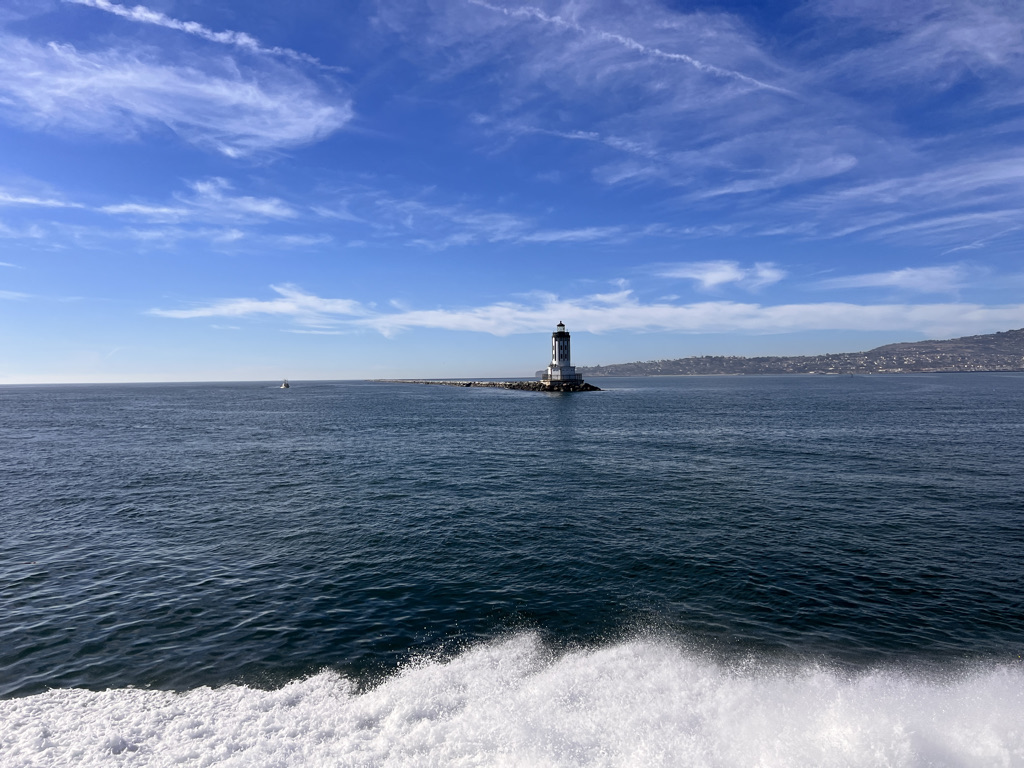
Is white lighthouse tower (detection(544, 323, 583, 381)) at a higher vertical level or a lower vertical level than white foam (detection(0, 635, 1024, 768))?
higher

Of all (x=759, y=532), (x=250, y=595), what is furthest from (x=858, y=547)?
(x=250, y=595)

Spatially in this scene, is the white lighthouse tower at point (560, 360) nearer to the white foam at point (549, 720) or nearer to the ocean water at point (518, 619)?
the ocean water at point (518, 619)

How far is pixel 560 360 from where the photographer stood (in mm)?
176000

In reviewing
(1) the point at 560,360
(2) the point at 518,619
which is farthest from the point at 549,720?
(1) the point at 560,360

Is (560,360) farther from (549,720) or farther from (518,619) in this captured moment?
(549,720)

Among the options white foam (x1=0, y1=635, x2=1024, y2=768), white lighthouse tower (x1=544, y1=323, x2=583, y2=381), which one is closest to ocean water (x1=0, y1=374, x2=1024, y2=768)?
white foam (x1=0, y1=635, x2=1024, y2=768)

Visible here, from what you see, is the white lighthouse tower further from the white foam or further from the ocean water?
the white foam

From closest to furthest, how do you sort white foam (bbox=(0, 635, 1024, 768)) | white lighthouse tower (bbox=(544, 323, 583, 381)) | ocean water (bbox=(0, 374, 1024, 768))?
white foam (bbox=(0, 635, 1024, 768)), ocean water (bbox=(0, 374, 1024, 768)), white lighthouse tower (bbox=(544, 323, 583, 381))

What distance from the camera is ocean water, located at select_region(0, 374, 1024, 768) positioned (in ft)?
39.5

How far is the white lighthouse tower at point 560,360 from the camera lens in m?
168

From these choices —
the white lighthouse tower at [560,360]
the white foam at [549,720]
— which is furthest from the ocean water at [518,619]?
the white lighthouse tower at [560,360]

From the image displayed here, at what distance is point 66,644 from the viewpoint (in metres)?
16.3

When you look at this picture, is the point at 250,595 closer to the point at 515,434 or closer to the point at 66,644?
the point at 66,644

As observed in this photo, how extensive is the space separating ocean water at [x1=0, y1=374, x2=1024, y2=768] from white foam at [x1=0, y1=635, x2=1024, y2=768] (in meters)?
0.06
